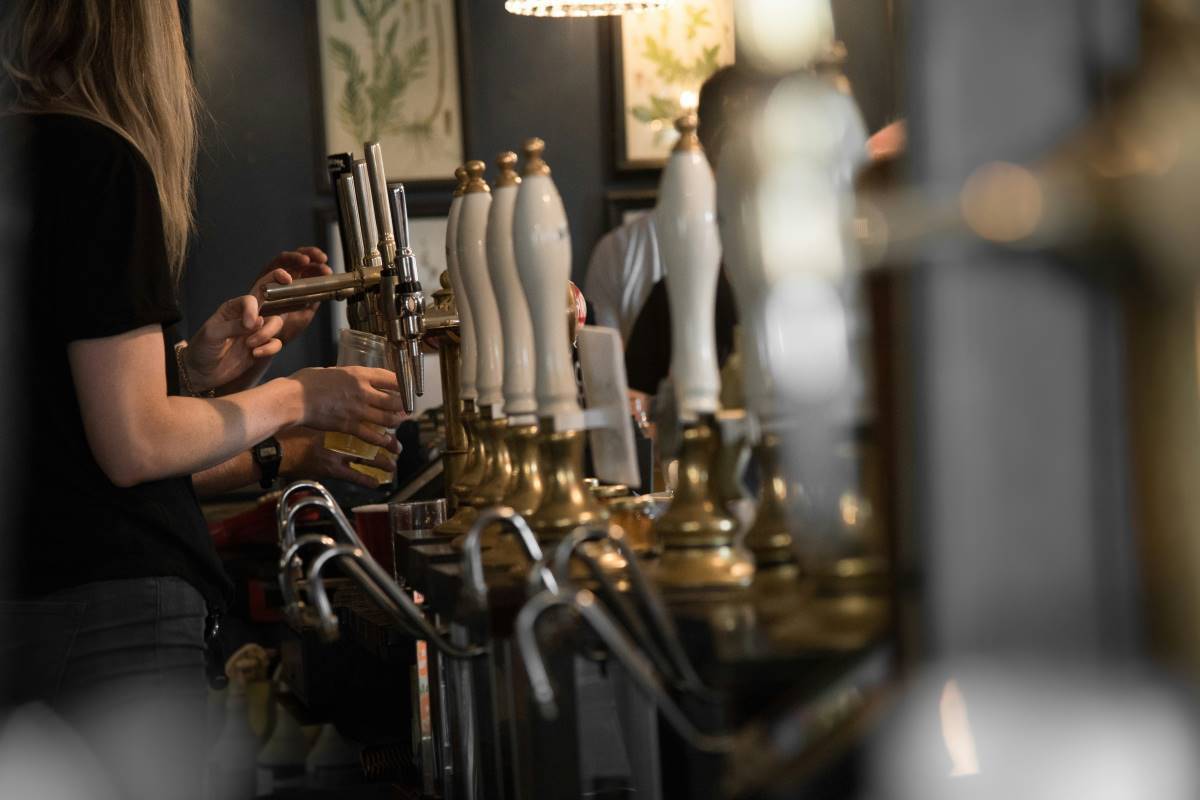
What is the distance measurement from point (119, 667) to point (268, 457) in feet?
1.51

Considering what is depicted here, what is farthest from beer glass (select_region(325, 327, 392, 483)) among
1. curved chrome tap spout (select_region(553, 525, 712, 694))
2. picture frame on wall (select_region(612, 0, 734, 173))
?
picture frame on wall (select_region(612, 0, 734, 173))

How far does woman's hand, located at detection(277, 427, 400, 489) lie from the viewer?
1.47 m

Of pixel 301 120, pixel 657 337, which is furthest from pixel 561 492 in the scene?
pixel 301 120

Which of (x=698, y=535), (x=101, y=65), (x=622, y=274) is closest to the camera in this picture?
(x=698, y=535)

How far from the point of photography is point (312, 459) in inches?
65.1

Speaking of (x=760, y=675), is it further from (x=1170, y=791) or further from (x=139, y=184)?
(x=139, y=184)

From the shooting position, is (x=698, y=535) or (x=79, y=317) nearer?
(x=698, y=535)

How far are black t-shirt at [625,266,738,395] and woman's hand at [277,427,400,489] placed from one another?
29 cm

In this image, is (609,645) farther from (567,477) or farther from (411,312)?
(411,312)

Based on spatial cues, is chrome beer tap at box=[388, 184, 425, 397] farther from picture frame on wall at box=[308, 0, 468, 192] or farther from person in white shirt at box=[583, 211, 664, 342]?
picture frame on wall at box=[308, 0, 468, 192]

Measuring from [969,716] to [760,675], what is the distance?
5.4 inches

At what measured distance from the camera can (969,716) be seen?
39 cm

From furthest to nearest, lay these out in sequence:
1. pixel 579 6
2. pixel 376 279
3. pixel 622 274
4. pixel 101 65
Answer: pixel 579 6, pixel 622 274, pixel 376 279, pixel 101 65

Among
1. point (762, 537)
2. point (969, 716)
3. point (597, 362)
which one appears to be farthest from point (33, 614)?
point (969, 716)
